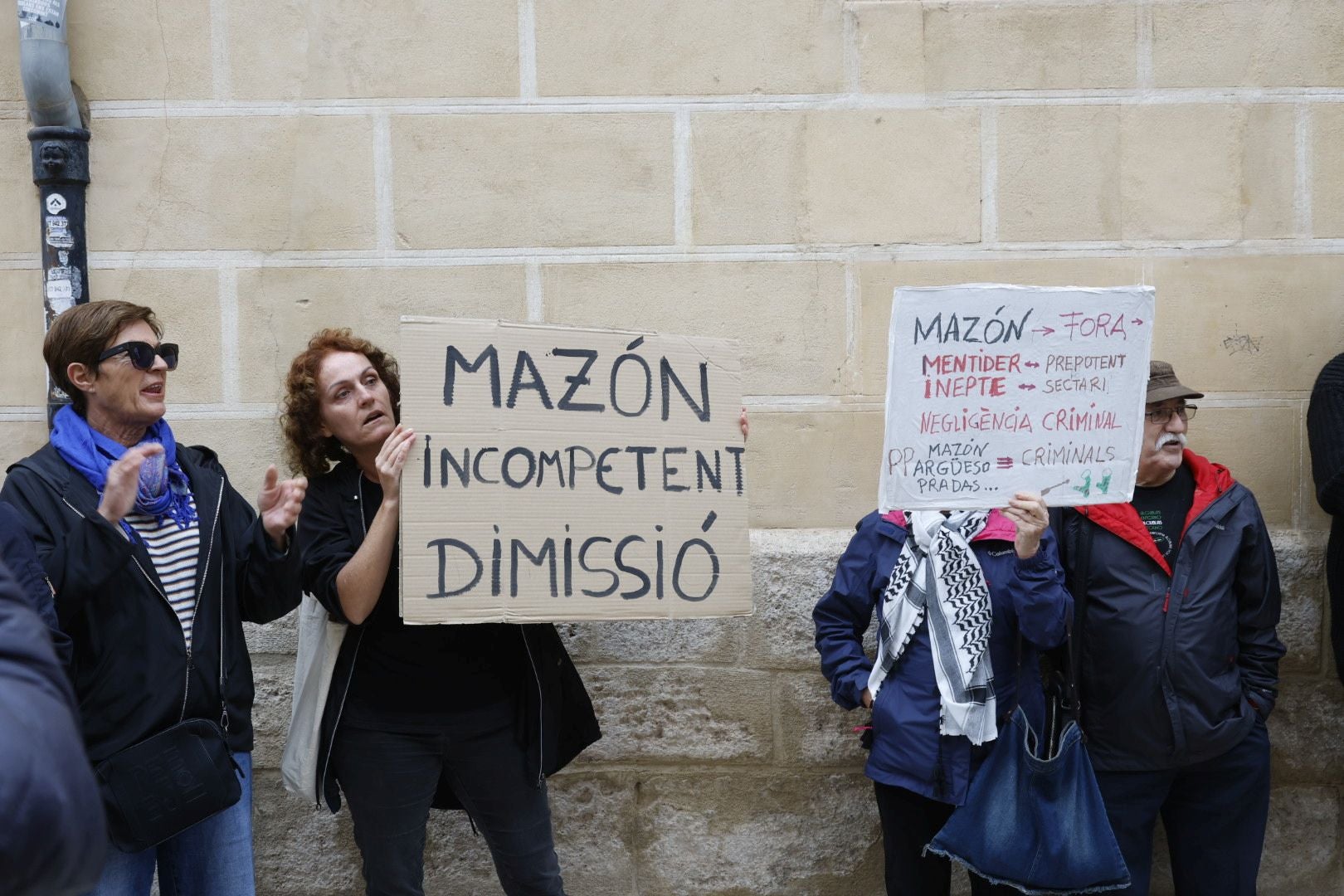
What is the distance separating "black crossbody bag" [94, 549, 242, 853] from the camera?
9.14 ft

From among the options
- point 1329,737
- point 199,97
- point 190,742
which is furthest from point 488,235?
point 1329,737

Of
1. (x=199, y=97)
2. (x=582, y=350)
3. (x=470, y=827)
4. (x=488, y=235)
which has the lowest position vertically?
(x=470, y=827)

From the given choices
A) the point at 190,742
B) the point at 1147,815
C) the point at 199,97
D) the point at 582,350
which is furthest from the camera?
the point at 199,97

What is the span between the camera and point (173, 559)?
2.95 metres

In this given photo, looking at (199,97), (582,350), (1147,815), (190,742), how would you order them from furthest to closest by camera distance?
(199,97) → (1147,815) → (582,350) → (190,742)

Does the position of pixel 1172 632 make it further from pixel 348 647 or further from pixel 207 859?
pixel 207 859

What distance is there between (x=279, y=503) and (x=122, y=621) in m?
0.44

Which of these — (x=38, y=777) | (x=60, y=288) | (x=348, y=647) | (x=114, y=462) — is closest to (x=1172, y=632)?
(x=348, y=647)

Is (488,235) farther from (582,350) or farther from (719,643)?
(719,643)

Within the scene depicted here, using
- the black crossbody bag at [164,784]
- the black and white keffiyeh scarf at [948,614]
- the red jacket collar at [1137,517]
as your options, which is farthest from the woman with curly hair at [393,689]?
the red jacket collar at [1137,517]

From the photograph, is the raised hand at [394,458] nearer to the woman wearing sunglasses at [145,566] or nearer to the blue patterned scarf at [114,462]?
the woman wearing sunglasses at [145,566]

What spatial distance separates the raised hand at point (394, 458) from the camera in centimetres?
296

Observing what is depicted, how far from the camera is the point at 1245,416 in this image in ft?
13.2

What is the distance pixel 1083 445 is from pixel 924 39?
1.48 metres
